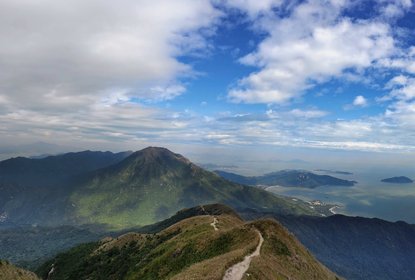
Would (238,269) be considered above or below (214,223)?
above

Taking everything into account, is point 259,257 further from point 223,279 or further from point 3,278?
point 3,278

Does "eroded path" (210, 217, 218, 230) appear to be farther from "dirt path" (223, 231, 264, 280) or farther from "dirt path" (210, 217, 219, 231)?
"dirt path" (223, 231, 264, 280)

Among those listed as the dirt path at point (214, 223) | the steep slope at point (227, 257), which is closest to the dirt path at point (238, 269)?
the steep slope at point (227, 257)

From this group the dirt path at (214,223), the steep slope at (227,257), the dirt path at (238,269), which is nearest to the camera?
the dirt path at (238,269)

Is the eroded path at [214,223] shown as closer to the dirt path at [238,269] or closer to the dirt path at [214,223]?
the dirt path at [214,223]

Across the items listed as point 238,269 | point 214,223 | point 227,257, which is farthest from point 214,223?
point 238,269

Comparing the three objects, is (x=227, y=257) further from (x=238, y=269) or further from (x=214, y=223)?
(x=214, y=223)

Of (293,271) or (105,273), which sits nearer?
(293,271)

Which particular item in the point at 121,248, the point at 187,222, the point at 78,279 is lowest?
the point at 78,279

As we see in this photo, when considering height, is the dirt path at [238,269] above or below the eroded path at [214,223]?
above

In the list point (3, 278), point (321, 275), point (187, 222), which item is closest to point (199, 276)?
point (321, 275)

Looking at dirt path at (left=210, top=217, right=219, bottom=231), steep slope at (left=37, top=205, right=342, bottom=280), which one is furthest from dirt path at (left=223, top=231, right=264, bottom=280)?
dirt path at (left=210, top=217, right=219, bottom=231)
